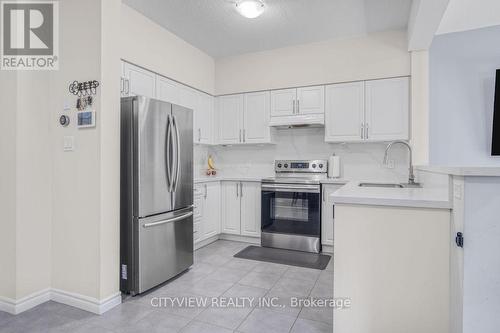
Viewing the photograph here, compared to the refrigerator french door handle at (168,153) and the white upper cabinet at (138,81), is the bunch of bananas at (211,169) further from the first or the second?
the refrigerator french door handle at (168,153)

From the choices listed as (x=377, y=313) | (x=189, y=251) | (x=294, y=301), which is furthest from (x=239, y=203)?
(x=377, y=313)

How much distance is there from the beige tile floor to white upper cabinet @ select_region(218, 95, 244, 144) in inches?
82.9

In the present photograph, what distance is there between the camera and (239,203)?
4.01 meters

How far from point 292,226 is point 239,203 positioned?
31.7 inches

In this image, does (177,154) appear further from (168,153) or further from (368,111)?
(368,111)

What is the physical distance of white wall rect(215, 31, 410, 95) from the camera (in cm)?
347

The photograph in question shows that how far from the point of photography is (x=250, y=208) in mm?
3953

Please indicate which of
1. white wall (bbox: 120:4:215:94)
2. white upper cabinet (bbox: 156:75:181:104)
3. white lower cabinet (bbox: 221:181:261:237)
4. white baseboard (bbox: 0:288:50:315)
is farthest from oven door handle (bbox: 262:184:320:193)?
white baseboard (bbox: 0:288:50:315)

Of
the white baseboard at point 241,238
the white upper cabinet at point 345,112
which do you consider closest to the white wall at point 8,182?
the white baseboard at point 241,238

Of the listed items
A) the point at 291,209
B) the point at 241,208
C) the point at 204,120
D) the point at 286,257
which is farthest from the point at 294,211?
the point at 204,120

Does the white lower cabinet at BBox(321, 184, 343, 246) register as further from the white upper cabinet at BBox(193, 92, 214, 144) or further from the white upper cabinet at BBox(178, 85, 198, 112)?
the white upper cabinet at BBox(178, 85, 198, 112)

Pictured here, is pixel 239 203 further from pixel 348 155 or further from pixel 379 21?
pixel 379 21

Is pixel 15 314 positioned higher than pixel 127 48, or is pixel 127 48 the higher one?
pixel 127 48

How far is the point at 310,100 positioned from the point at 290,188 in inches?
48.1
